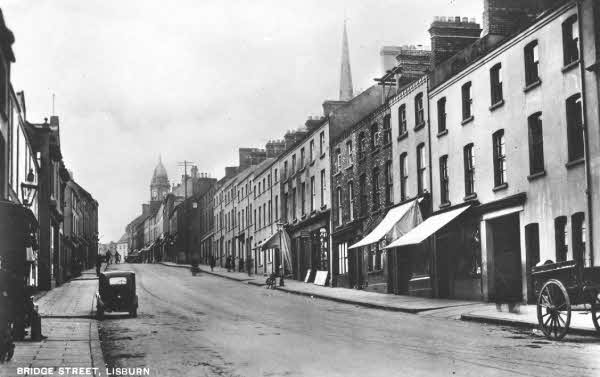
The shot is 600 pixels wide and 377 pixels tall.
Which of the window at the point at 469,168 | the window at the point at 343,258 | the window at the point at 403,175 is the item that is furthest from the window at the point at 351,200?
the window at the point at 469,168

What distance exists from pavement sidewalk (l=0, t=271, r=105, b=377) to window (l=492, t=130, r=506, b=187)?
14.1 m

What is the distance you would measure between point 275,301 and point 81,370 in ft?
69.6

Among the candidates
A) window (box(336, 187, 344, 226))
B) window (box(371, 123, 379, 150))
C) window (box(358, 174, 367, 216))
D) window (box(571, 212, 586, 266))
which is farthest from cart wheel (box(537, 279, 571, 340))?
window (box(336, 187, 344, 226))

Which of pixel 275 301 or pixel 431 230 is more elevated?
pixel 431 230

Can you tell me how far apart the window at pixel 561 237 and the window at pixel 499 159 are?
3714 mm

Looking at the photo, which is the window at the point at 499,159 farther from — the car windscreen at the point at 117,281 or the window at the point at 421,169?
the car windscreen at the point at 117,281

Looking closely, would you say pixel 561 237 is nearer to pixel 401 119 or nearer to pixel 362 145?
pixel 401 119

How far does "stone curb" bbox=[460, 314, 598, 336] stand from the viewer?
15873 millimetres

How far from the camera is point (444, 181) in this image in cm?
3131

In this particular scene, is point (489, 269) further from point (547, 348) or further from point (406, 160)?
point (547, 348)

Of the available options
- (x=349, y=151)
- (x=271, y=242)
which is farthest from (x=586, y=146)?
(x=271, y=242)

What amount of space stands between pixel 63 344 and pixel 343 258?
1132 inches

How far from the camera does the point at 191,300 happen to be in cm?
3300

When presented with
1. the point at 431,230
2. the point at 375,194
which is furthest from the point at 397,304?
the point at 375,194
